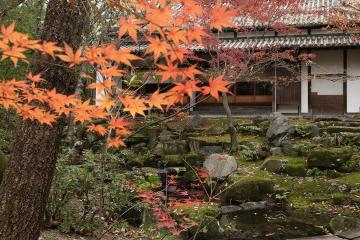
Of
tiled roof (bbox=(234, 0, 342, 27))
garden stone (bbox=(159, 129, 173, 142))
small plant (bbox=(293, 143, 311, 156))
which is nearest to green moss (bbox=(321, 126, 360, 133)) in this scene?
small plant (bbox=(293, 143, 311, 156))

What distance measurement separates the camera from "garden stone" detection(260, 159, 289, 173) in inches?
508

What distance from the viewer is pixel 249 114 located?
19.8 meters

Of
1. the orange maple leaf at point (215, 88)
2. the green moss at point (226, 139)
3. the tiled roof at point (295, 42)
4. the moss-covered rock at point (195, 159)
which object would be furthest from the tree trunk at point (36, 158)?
the tiled roof at point (295, 42)

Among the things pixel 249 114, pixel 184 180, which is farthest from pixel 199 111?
pixel 184 180

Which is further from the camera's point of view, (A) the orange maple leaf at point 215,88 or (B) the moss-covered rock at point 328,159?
(B) the moss-covered rock at point 328,159

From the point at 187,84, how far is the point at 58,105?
3.67 feet

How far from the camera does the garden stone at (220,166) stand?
1163 cm

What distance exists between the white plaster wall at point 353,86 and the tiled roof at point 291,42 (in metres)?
1.02

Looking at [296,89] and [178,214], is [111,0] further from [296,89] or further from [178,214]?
[296,89]

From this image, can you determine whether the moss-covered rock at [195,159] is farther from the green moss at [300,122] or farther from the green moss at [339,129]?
the green moss at [339,129]

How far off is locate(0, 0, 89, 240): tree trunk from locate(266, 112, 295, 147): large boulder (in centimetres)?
1226

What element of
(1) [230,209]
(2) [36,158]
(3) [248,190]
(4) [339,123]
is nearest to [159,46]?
(2) [36,158]

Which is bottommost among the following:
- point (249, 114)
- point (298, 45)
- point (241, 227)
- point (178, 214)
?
point (241, 227)

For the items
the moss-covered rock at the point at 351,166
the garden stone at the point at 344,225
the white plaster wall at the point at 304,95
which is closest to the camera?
the garden stone at the point at 344,225
